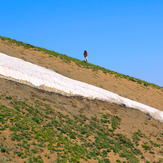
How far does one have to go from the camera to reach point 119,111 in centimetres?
2589

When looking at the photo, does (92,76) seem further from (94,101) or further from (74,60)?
(94,101)

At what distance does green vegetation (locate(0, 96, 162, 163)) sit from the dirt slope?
389 inches

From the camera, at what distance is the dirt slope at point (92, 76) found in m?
32.1

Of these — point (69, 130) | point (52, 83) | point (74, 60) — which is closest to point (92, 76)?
point (74, 60)

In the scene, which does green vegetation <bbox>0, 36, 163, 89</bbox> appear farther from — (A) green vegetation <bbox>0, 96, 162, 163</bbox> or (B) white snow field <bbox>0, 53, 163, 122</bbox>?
(A) green vegetation <bbox>0, 96, 162, 163</bbox>

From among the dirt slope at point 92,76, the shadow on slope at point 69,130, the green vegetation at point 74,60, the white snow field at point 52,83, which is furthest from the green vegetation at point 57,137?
the green vegetation at point 74,60

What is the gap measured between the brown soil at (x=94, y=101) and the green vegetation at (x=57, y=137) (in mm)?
741

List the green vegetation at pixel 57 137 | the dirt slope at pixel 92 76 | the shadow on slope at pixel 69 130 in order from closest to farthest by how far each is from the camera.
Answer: the green vegetation at pixel 57 137
the shadow on slope at pixel 69 130
the dirt slope at pixel 92 76

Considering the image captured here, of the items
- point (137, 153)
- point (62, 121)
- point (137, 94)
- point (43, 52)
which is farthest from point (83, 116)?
point (43, 52)

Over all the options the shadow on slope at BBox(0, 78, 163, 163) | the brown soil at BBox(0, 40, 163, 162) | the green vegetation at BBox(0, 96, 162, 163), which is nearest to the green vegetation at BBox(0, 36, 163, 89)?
the brown soil at BBox(0, 40, 163, 162)

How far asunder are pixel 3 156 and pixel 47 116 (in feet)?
19.2

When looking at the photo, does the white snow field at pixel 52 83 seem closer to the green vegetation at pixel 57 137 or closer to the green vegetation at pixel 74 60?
the green vegetation at pixel 57 137

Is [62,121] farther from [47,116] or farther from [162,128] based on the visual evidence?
[162,128]

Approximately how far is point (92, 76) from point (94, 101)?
8.95m
